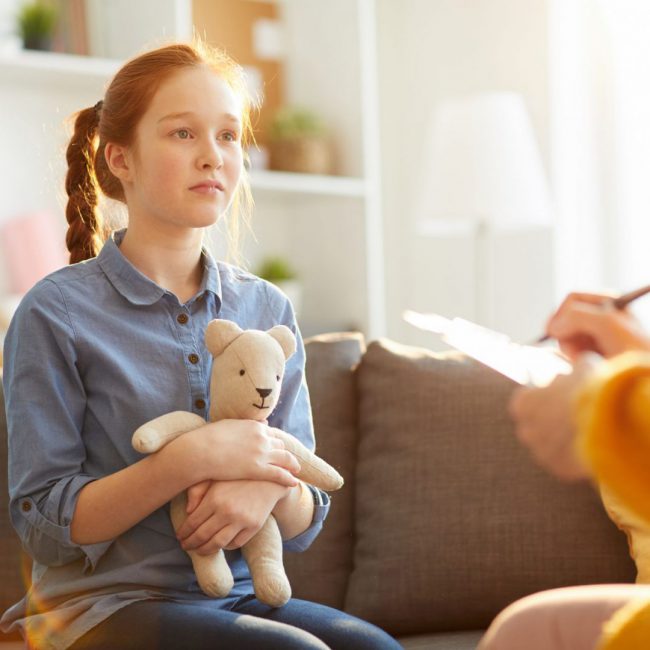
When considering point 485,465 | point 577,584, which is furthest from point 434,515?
point 577,584

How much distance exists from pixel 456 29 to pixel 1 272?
1806 mm

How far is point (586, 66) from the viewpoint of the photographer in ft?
11.0

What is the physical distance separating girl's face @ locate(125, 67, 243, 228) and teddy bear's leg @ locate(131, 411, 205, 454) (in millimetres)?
255

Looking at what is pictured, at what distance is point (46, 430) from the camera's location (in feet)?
4.05

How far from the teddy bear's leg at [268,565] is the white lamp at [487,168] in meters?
2.01

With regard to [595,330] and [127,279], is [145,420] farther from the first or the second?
[595,330]

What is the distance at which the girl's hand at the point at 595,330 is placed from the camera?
96cm

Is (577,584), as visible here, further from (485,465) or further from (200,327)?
(200,327)

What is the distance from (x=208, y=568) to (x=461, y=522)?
510 mm

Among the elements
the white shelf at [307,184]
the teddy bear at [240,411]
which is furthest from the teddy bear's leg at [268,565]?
the white shelf at [307,184]

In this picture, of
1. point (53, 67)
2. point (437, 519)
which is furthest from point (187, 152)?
point (53, 67)

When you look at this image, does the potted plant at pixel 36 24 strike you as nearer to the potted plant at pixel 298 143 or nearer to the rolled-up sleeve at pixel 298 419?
the potted plant at pixel 298 143

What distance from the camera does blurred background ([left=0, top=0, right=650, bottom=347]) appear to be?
121 inches

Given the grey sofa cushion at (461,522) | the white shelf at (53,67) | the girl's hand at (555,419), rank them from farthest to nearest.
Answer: the white shelf at (53,67)
the grey sofa cushion at (461,522)
the girl's hand at (555,419)
